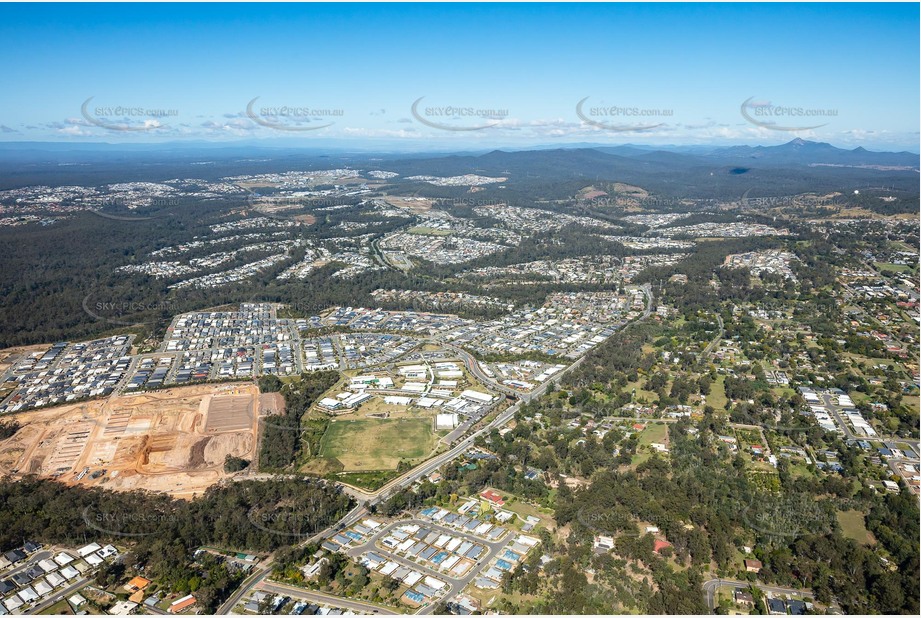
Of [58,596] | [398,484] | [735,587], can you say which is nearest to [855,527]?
[735,587]

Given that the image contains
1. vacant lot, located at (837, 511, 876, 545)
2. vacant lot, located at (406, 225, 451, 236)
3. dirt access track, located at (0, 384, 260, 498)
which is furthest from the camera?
vacant lot, located at (406, 225, 451, 236)

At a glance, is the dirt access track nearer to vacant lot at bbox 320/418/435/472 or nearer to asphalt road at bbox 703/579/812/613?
vacant lot at bbox 320/418/435/472

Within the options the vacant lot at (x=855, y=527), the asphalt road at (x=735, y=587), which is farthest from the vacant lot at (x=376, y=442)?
the vacant lot at (x=855, y=527)

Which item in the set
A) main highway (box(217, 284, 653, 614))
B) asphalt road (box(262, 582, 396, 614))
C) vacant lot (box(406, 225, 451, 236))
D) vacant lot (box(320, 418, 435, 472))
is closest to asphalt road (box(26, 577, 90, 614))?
main highway (box(217, 284, 653, 614))

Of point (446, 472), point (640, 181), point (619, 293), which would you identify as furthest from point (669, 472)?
point (640, 181)

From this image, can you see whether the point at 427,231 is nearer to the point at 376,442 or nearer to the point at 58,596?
the point at 376,442
